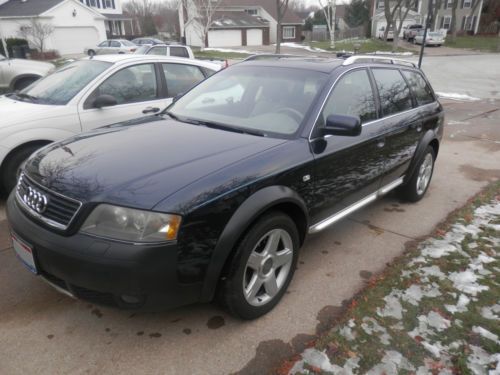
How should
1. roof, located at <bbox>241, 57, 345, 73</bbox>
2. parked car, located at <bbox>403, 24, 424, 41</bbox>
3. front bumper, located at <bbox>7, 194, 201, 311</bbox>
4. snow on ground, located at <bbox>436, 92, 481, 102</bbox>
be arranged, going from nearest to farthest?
1. front bumper, located at <bbox>7, 194, 201, 311</bbox>
2. roof, located at <bbox>241, 57, 345, 73</bbox>
3. snow on ground, located at <bbox>436, 92, 481, 102</bbox>
4. parked car, located at <bbox>403, 24, 424, 41</bbox>

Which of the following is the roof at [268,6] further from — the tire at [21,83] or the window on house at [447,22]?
the tire at [21,83]

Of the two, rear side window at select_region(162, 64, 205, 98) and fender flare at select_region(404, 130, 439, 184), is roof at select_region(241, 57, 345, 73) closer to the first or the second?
fender flare at select_region(404, 130, 439, 184)

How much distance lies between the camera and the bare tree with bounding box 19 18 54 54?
32562 mm

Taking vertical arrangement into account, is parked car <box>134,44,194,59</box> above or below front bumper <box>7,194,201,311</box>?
above

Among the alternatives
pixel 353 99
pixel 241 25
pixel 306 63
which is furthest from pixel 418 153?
pixel 241 25

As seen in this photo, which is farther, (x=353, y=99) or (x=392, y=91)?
(x=392, y=91)

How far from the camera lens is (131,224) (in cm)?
209

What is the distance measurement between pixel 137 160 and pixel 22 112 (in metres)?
2.67

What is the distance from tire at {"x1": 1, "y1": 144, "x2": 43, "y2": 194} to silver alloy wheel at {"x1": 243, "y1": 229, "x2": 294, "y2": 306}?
3060 millimetres

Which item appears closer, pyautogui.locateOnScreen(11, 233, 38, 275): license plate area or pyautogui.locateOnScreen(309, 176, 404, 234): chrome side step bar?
pyautogui.locateOnScreen(11, 233, 38, 275): license plate area

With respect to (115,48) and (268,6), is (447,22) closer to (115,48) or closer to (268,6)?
(268,6)

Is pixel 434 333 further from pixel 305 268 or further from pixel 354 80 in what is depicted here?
pixel 354 80

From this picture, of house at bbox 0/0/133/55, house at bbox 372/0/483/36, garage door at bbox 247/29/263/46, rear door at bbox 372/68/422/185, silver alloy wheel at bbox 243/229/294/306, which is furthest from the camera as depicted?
garage door at bbox 247/29/263/46

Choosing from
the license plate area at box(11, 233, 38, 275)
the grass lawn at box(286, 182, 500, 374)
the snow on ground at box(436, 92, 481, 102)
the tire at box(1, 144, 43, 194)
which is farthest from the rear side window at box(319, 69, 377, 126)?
the snow on ground at box(436, 92, 481, 102)
